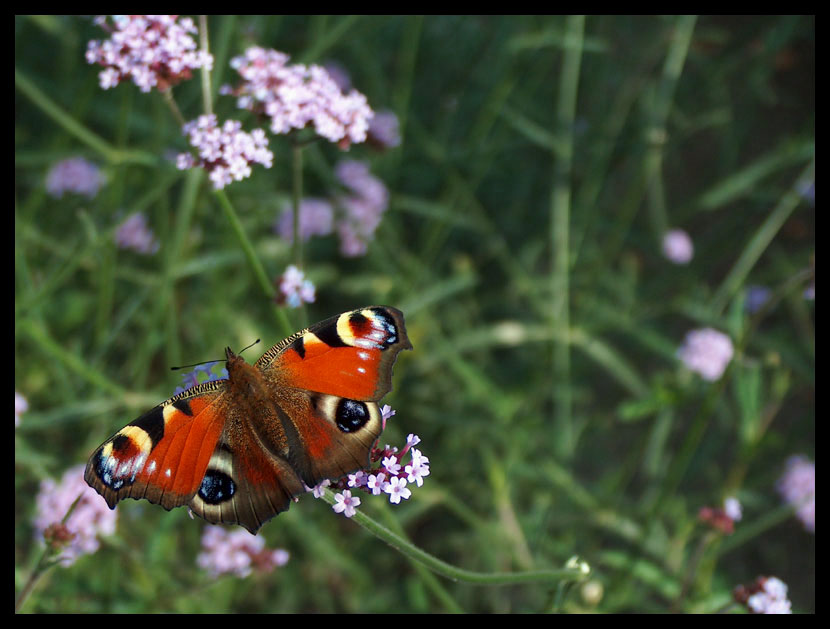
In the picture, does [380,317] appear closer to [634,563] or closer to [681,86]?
[634,563]

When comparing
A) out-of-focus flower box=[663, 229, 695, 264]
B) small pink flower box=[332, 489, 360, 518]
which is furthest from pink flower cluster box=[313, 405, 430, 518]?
out-of-focus flower box=[663, 229, 695, 264]

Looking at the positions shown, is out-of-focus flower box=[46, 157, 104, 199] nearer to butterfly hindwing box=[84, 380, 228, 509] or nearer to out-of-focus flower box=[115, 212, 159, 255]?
out-of-focus flower box=[115, 212, 159, 255]

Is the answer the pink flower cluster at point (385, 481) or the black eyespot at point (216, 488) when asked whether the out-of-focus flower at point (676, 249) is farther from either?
the black eyespot at point (216, 488)

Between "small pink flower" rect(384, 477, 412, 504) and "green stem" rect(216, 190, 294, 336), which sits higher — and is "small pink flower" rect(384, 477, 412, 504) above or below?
below

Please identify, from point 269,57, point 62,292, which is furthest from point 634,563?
point 62,292

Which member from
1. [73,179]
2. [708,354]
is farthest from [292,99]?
[708,354]
